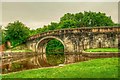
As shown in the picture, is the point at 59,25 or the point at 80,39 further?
the point at 59,25

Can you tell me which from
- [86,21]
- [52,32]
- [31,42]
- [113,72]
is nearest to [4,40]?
[31,42]

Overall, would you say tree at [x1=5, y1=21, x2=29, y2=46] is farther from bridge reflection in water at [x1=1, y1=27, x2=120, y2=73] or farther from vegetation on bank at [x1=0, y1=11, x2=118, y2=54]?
bridge reflection in water at [x1=1, y1=27, x2=120, y2=73]

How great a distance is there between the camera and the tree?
154 feet

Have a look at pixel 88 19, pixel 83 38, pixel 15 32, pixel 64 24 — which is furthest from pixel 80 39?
pixel 88 19

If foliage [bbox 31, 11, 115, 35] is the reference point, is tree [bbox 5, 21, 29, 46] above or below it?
below

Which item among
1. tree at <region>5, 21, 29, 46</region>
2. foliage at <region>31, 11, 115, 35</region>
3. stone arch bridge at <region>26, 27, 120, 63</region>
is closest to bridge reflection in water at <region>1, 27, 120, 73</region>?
stone arch bridge at <region>26, 27, 120, 63</region>

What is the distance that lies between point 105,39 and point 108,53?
8.86m

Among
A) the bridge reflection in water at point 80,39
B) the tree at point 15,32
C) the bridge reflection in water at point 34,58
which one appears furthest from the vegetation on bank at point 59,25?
the bridge reflection in water at point 34,58

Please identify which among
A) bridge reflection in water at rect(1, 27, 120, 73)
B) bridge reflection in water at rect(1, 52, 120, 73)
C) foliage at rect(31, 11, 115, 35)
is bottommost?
bridge reflection in water at rect(1, 52, 120, 73)

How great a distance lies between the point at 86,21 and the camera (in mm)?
66938

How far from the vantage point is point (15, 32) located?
154 ft

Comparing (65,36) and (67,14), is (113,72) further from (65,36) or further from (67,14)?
(67,14)

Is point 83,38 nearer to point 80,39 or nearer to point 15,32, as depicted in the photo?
point 80,39

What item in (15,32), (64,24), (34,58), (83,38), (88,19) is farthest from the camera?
(88,19)
